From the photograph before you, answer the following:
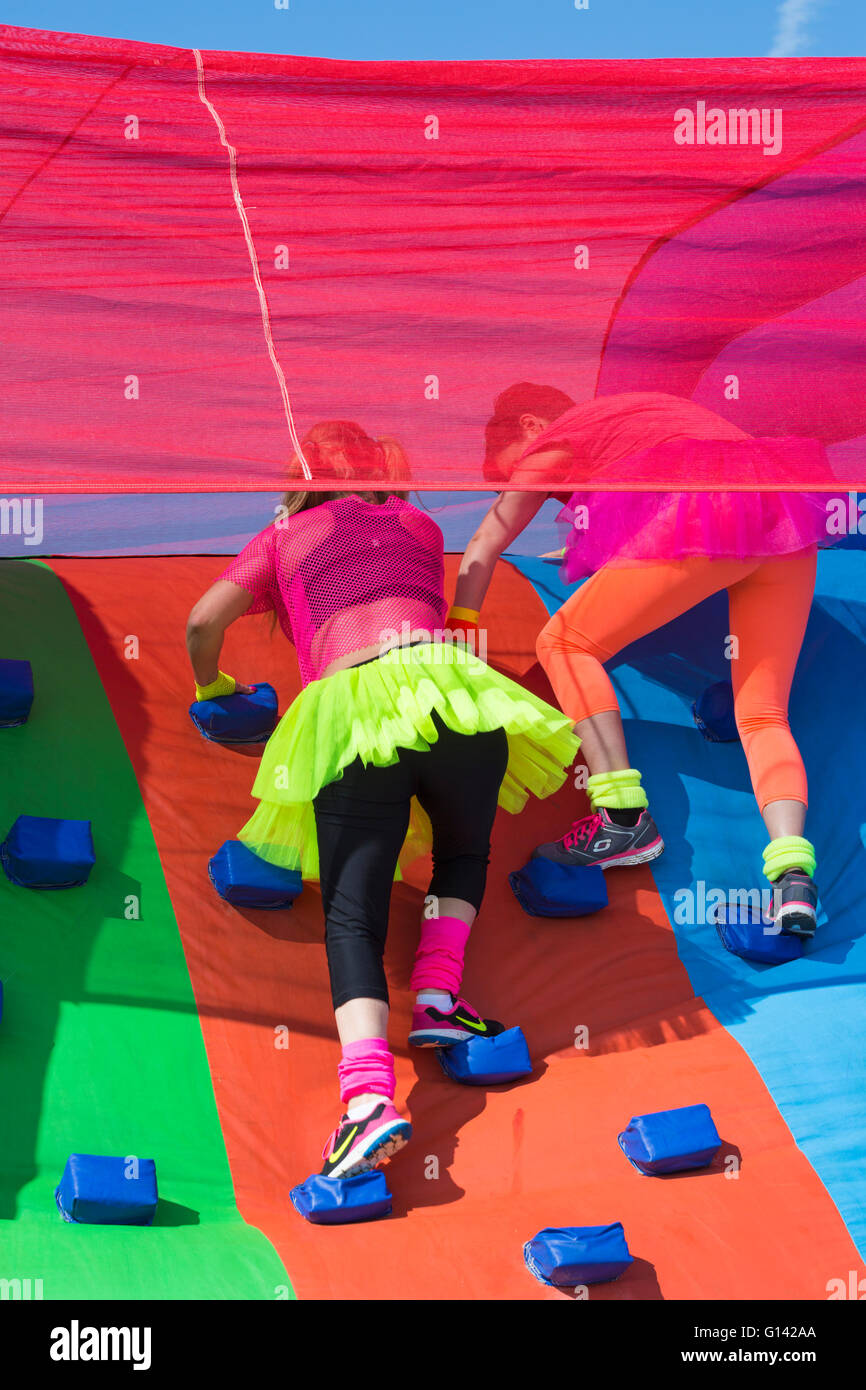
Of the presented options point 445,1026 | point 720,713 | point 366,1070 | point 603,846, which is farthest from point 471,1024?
point 720,713

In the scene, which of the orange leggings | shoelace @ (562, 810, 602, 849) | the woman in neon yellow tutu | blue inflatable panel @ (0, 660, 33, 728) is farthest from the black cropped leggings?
blue inflatable panel @ (0, 660, 33, 728)

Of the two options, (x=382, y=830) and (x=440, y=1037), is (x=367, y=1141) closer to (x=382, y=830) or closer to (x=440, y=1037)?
(x=440, y=1037)

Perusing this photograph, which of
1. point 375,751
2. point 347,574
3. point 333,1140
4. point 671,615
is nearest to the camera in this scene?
point 333,1140

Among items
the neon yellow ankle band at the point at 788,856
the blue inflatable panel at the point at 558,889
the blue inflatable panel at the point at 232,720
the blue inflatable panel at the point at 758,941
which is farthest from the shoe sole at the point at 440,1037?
the blue inflatable panel at the point at 232,720

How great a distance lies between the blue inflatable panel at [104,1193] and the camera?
2.10 meters

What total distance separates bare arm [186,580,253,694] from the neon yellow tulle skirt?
308mm

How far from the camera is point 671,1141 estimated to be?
2.33 meters

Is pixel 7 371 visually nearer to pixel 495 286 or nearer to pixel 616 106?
pixel 495 286

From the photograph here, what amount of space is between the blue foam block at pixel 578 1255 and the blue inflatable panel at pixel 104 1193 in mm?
587

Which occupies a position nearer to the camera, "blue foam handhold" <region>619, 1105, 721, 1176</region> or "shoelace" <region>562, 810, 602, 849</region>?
"blue foam handhold" <region>619, 1105, 721, 1176</region>

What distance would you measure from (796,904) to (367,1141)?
41.4 inches

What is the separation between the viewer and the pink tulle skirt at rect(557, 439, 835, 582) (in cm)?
300

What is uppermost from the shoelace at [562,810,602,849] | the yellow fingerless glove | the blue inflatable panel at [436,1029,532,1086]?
the yellow fingerless glove

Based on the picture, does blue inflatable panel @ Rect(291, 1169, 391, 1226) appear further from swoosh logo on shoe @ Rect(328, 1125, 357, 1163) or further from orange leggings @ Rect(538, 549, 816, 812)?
orange leggings @ Rect(538, 549, 816, 812)
